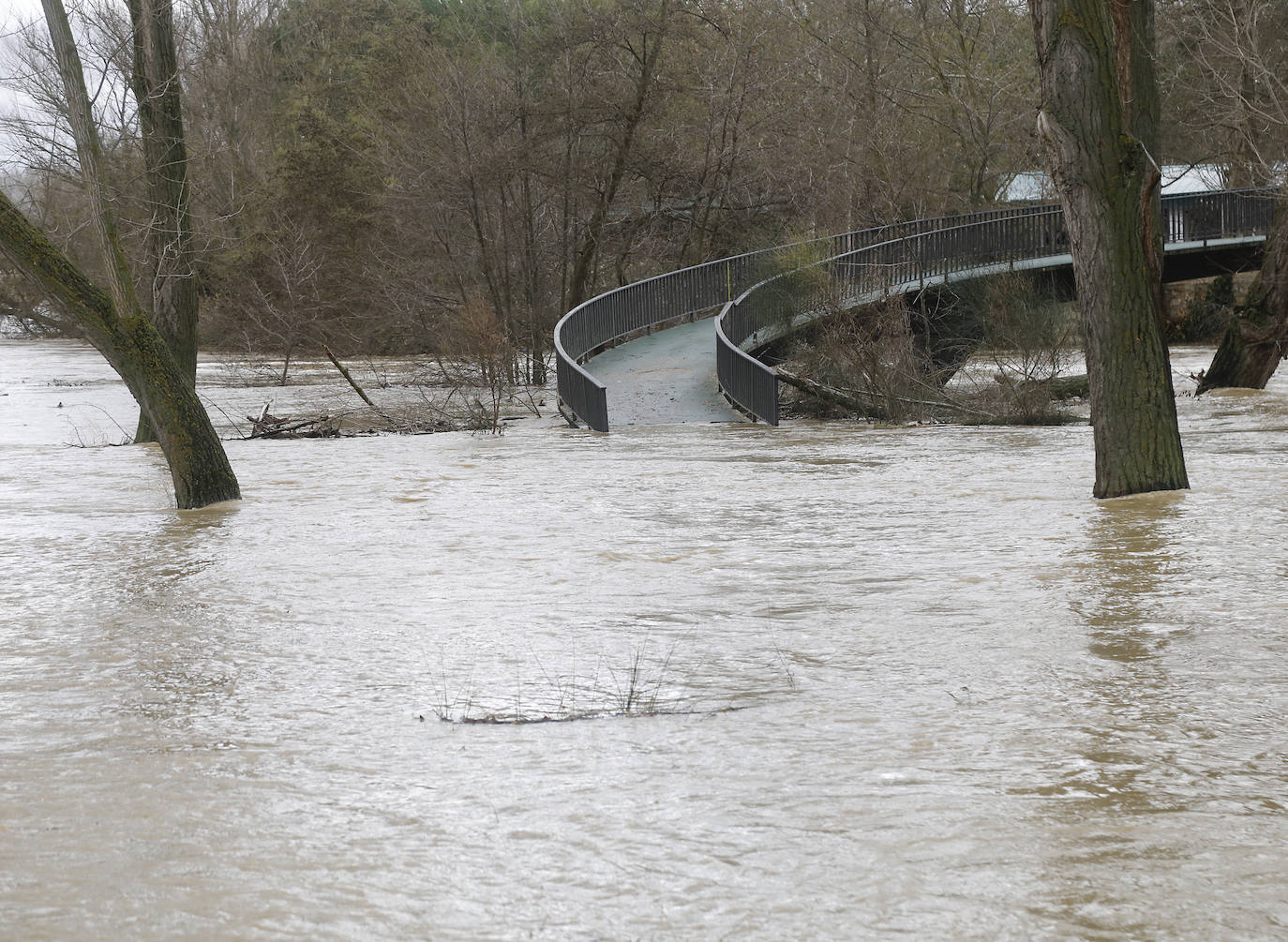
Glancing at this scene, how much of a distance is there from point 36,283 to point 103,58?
3.57 m

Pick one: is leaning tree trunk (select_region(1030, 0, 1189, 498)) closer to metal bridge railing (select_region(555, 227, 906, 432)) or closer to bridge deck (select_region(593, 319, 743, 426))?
bridge deck (select_region(593, 319, 743, 426))

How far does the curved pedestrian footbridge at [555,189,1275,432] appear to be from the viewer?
23.2 metres

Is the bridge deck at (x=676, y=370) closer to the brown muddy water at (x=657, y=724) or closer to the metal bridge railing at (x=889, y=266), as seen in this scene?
the metal bridge railing at (x=889, y=266)

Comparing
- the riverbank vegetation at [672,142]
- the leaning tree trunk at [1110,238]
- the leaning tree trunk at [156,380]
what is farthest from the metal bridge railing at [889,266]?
the leaning tree trunk at [156,380]

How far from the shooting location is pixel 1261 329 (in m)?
23.2

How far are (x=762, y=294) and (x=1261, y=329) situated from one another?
8450 mm

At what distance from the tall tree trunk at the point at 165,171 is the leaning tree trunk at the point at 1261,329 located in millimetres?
16179

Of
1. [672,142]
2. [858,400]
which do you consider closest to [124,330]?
[858,400]

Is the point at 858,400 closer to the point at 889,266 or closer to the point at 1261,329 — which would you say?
the point at 889,266

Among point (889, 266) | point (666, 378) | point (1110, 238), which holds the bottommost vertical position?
point (666, 378)

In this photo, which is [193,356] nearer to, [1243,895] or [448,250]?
[448,250]

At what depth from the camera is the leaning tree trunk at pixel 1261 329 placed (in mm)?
22656

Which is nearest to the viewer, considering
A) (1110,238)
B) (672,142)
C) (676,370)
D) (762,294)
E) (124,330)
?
(1110,238)

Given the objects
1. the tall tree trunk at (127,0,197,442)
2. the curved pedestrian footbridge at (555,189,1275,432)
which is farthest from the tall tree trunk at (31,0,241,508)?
the curved pedestrian footbridge at (555,189,1275,432)
